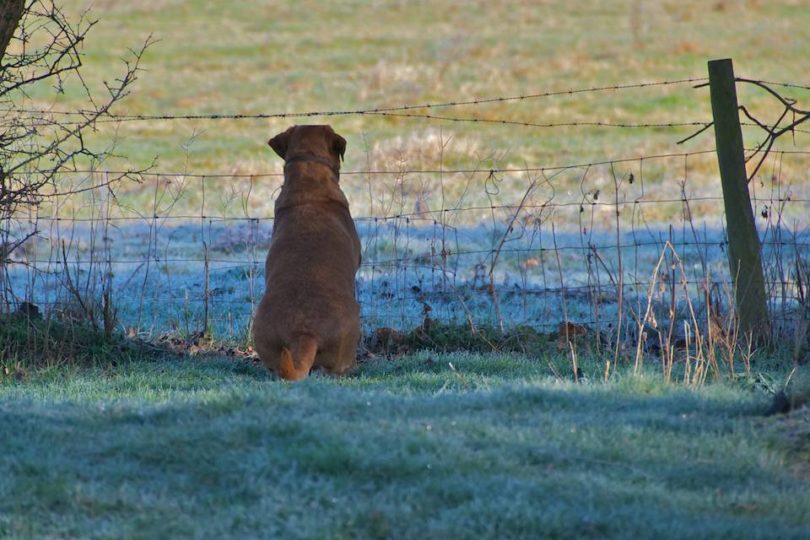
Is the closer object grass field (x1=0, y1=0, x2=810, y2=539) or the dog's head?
grass field (x1=0, y1=0, x2=810, y2=539)

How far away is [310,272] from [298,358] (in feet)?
2.03

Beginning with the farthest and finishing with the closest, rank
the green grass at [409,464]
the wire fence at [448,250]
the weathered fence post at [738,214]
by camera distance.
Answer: the wire fence at [448,250] → the weathered fence post at [738,214] → the green grass at [409,464]

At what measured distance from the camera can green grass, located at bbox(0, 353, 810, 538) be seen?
4242 millimetres

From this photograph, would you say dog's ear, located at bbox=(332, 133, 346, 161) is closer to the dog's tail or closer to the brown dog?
the brown dog

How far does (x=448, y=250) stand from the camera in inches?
383

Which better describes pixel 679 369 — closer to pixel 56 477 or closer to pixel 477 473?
pixel 477 473

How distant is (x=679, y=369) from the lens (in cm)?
726

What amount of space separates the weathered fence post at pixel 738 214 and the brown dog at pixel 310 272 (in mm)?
2623

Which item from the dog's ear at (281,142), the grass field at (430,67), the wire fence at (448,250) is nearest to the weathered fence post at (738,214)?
the wire fence at (448,250)

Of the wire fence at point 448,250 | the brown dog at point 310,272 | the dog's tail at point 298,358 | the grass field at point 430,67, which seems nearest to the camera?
the dog's tail at point 298,358

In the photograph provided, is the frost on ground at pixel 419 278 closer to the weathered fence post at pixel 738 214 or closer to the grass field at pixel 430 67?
the weathered fence post at pixel 738 214

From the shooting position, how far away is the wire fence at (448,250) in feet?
27.7

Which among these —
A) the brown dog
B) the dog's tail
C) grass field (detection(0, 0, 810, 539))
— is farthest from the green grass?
the brown dog

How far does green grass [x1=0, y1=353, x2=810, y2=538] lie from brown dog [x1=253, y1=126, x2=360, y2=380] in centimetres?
95
